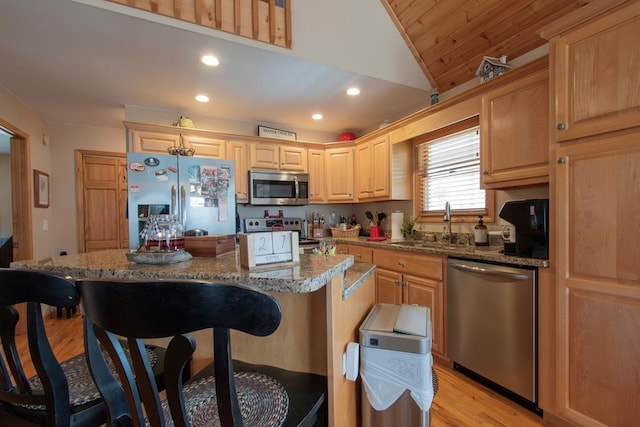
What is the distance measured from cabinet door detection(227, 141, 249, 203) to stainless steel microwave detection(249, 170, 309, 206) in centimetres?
7

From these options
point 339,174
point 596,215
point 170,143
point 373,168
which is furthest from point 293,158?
point 596,215

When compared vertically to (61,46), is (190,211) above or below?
below

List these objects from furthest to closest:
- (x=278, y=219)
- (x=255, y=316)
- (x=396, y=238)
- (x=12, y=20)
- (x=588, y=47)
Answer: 1. (x=278, y=219)
2. (x=396, y=238)
3. (x=12, y=20)
4. (x=588, y=47)
5. (x=255, y=316)

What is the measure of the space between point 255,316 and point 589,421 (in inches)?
76.1

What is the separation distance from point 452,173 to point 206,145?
270 centimetres

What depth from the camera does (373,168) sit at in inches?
138

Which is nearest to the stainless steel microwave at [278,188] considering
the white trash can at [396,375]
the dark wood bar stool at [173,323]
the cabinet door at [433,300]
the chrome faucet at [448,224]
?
the chrome faucet at [448,224]

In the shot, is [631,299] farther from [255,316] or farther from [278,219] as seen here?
[278,219]

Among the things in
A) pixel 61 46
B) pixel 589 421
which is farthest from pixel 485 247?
pixel 61 46

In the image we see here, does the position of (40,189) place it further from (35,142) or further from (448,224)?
(448,224)

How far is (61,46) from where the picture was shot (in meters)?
2.06

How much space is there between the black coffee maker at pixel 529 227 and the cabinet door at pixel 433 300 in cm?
61

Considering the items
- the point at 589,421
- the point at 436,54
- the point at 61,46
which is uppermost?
the point at 436,54

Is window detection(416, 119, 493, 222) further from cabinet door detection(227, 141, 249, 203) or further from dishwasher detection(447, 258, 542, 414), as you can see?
cabinet door detection(227, 141, 249, 203)
